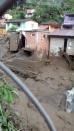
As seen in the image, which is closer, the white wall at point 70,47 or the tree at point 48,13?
the white wall at point 70,47

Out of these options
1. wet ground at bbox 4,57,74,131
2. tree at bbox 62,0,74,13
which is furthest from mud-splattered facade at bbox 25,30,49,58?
tree at bbox 62,0,74,13

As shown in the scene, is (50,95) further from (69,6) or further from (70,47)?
(69,6)

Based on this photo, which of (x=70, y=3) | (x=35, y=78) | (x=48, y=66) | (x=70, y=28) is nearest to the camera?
(x=35, y=78)

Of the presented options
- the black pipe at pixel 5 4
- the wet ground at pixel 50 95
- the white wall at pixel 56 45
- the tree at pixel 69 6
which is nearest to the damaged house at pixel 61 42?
the white wall at pixel 56 45

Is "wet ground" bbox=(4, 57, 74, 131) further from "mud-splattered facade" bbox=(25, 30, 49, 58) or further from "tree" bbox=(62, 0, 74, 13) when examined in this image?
"tree" bbox=(62, 0, 74, 13)

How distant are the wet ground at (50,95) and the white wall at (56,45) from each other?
34 centimetres

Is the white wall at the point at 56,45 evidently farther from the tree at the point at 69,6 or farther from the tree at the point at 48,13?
the tree at the point at 69,6

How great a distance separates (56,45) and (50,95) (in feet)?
12.2

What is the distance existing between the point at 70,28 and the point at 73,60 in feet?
9.90

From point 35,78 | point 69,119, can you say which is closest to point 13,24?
point 35,78

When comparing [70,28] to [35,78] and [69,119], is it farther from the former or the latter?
[69,119]

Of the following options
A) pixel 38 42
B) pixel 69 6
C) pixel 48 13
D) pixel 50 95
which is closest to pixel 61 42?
pixel 38 42

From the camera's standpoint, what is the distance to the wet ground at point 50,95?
25.9 ft

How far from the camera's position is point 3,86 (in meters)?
3.46
